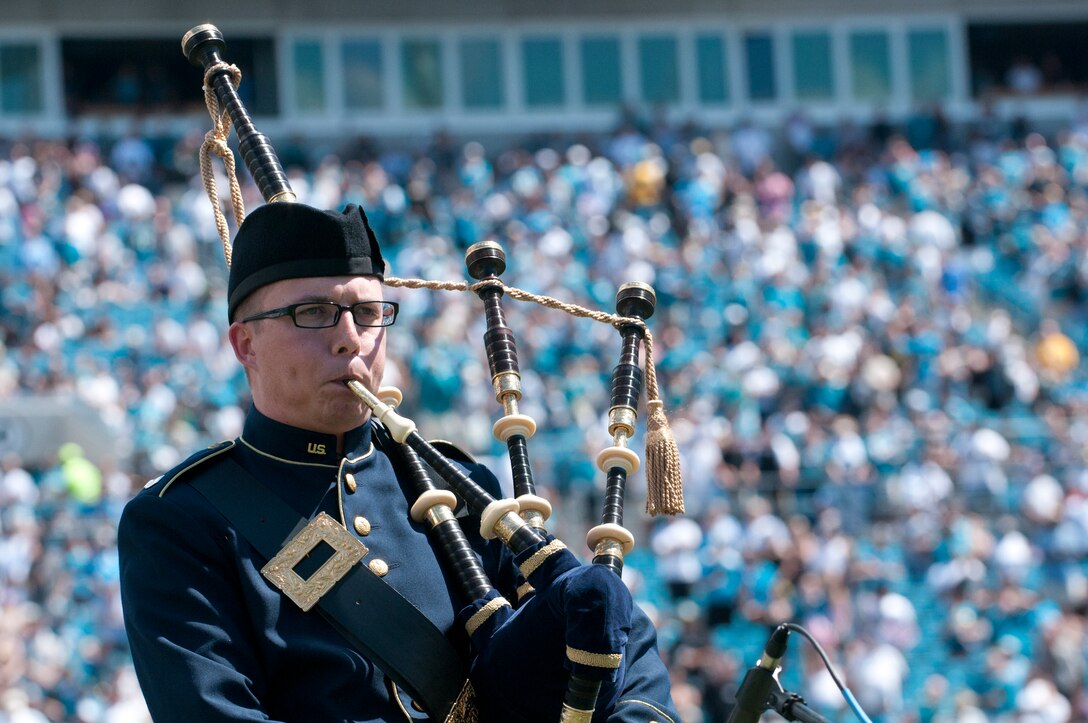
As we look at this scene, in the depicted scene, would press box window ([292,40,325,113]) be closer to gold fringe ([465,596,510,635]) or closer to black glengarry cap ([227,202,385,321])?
black glengarry cap ([227,202,385,321])

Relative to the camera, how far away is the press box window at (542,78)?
75.7ft

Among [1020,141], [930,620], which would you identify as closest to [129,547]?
[930,620]

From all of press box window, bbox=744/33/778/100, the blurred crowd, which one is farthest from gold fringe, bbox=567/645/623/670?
press box window, bbox=744/33/778/100

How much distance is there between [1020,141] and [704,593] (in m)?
10.6

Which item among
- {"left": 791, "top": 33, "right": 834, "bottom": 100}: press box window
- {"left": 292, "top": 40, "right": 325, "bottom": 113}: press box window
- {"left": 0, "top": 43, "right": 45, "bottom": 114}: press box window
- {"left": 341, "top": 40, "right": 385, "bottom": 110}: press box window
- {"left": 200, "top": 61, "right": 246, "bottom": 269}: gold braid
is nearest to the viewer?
{"left": 200, "top": 61, "right": 246, "bottom": 269}: gold braid

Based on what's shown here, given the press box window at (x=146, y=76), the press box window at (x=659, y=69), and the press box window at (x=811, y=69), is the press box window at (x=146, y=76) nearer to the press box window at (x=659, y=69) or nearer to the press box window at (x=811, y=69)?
the press box window at (x=659, y=69)

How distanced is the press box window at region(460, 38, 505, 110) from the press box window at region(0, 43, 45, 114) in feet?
17.0

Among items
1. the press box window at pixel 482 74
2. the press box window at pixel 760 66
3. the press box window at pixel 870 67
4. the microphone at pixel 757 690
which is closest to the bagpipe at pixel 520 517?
the microphone at pixel 757 690

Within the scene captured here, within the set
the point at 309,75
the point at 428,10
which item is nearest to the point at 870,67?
the point at 428,10

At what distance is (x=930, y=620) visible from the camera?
14164 millimetres

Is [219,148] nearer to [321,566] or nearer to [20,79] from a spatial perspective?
[321,566]

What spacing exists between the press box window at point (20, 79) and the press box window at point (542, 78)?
6.00 m

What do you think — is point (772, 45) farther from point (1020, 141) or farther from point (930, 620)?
point (930, 620)

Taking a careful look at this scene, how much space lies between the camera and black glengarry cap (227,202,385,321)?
3361 mm
